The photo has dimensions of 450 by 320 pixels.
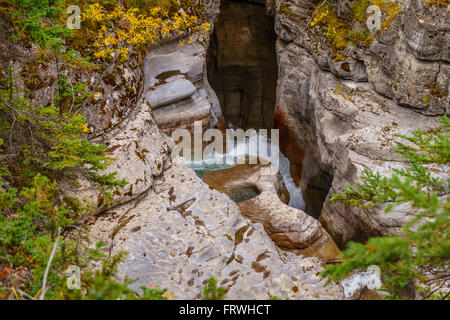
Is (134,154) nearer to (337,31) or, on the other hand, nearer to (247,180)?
(247,180)

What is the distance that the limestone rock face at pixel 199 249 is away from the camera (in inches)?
313

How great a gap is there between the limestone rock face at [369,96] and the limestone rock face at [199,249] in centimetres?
320

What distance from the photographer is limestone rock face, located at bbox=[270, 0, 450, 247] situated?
1118 cm

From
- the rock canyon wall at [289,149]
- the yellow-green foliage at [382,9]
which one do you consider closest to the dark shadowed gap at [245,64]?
the rock canyon wall at [289,149]

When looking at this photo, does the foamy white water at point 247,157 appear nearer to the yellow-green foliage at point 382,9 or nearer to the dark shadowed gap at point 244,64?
the dark shadowed gap at point 244,64

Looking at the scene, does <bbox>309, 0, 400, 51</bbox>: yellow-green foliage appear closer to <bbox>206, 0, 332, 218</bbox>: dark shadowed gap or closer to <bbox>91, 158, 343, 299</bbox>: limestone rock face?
<bbox>206, 0, 332, 218</bbox>: dark shadowed gap

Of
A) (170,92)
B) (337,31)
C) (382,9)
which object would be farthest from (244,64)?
(382,9)

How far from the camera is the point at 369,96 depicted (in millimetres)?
13109

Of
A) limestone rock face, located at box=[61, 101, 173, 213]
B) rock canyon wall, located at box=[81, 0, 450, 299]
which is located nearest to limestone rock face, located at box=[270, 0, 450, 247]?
rock canyon wall, located at box=[81, 0, 450, 299]

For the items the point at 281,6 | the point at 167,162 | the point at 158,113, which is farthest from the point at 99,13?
the point at 281,6

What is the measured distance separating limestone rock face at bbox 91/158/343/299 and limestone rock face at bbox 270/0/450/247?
3.20 meters

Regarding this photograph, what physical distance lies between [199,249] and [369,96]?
9272 millimetres

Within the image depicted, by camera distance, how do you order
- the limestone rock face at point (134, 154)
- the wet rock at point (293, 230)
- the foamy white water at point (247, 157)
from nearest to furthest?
the limestone rock face at point (134, 154), the wet rock at point (293, 230), the foamy white water at point (247, 157)

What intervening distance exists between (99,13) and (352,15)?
1041cm
